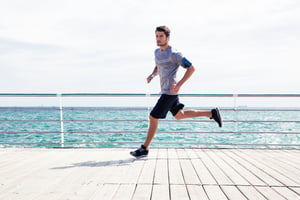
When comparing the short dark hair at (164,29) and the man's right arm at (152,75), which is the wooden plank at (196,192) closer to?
the man's right arm at (152,75)

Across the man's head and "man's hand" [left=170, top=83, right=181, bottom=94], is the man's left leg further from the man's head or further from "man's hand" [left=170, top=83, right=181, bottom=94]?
the man's head

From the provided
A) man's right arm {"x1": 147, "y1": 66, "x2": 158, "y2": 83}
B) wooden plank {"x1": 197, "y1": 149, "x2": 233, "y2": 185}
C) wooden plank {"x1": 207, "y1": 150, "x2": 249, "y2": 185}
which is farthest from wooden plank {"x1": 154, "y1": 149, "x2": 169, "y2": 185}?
man's right arm {"x1": 147, "y1": 66, "x2": 158, "y2": 83}

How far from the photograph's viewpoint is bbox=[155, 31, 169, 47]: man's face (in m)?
2.49

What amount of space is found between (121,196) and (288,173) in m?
1.60

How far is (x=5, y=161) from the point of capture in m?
2.57

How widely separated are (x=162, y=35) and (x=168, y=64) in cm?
33

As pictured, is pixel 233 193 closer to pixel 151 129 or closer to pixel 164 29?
pixel 151 129

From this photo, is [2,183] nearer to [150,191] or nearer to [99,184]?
[99,184]

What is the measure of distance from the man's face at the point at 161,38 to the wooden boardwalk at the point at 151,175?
1.32m

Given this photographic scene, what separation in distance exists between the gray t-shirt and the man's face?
0.08 metres

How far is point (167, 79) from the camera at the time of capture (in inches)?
101

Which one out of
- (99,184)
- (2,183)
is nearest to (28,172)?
(2,183)

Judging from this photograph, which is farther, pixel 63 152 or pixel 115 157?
pixel 63 152

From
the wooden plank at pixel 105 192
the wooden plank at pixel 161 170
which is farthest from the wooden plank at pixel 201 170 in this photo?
the wooden plank at pixel 105 192
